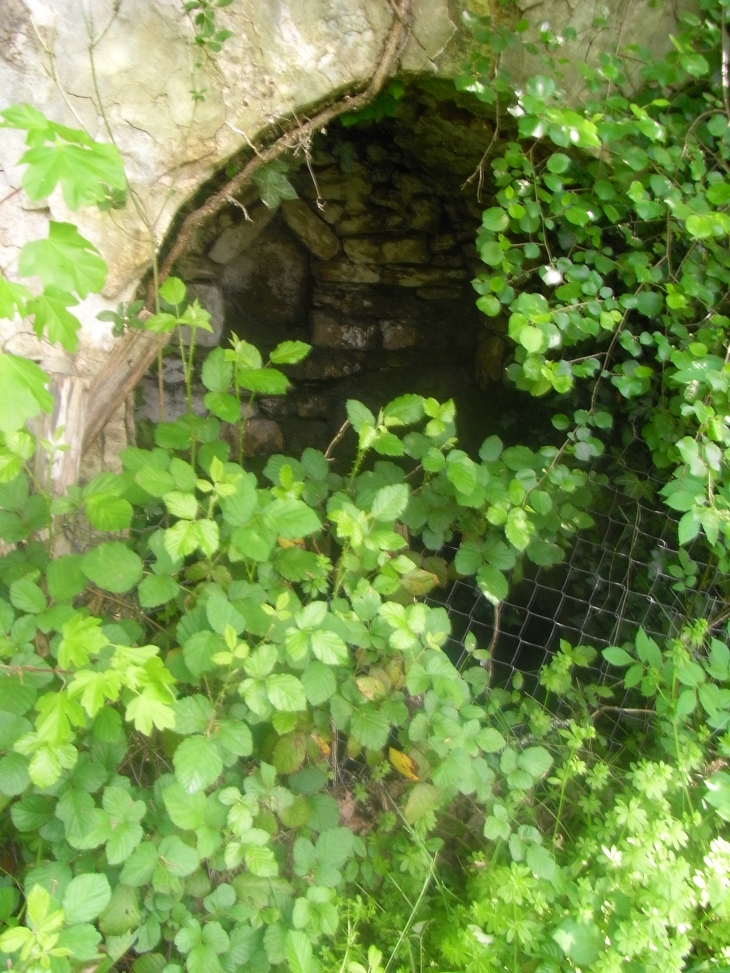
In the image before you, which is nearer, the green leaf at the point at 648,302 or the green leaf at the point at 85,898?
the green leaf at the point at 85,898

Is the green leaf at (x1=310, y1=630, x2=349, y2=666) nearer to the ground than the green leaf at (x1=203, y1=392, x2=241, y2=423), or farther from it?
nearer to the ground

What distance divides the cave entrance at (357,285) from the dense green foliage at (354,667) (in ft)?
3.33

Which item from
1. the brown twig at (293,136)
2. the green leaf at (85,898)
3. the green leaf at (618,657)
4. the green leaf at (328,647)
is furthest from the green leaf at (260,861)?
the brown twig at (293,136)

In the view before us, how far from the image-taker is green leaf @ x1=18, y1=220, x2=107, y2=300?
39.8 inches

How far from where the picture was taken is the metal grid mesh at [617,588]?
2.23 metres

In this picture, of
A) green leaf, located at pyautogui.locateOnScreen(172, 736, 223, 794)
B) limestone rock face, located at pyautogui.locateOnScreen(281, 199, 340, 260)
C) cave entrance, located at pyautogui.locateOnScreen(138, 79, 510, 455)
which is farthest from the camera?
limestone rock face, located at pyautogui.locateOnScreen(281, 199, 340, 260)

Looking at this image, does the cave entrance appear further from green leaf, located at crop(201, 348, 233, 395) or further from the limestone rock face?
green leaf, located at crop(201, 348, 233, 395)

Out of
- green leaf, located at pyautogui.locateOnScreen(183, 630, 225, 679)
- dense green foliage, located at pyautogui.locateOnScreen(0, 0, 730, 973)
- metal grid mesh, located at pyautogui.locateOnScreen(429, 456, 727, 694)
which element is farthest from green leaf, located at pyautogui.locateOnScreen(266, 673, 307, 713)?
metal grid mesh, located at pyautogui.locateOnScreen(429, 456, 727, 694)

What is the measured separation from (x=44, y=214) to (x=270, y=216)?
5.22 feet

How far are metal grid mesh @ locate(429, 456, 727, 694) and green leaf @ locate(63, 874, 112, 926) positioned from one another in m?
1.24

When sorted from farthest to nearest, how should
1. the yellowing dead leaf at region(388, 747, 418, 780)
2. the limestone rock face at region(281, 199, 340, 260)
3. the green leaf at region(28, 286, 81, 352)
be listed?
the limestone rock face at region(281, 199, 340, 260) → the yellowing dead leaf at region(388, 747, 418, 780) → the green leaf at region(28, 286, 81, 352)

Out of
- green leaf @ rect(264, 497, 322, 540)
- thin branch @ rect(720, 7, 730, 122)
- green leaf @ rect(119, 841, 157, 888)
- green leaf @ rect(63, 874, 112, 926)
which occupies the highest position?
thin branch @ rect(720, 7, 730, 122)

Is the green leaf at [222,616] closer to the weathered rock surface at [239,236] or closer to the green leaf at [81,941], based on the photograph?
the green leaf at [81,941]

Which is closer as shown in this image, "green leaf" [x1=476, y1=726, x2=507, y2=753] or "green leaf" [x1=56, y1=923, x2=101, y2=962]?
"green leaf" [x1=56, y1=923, x2=101, y2=962]
